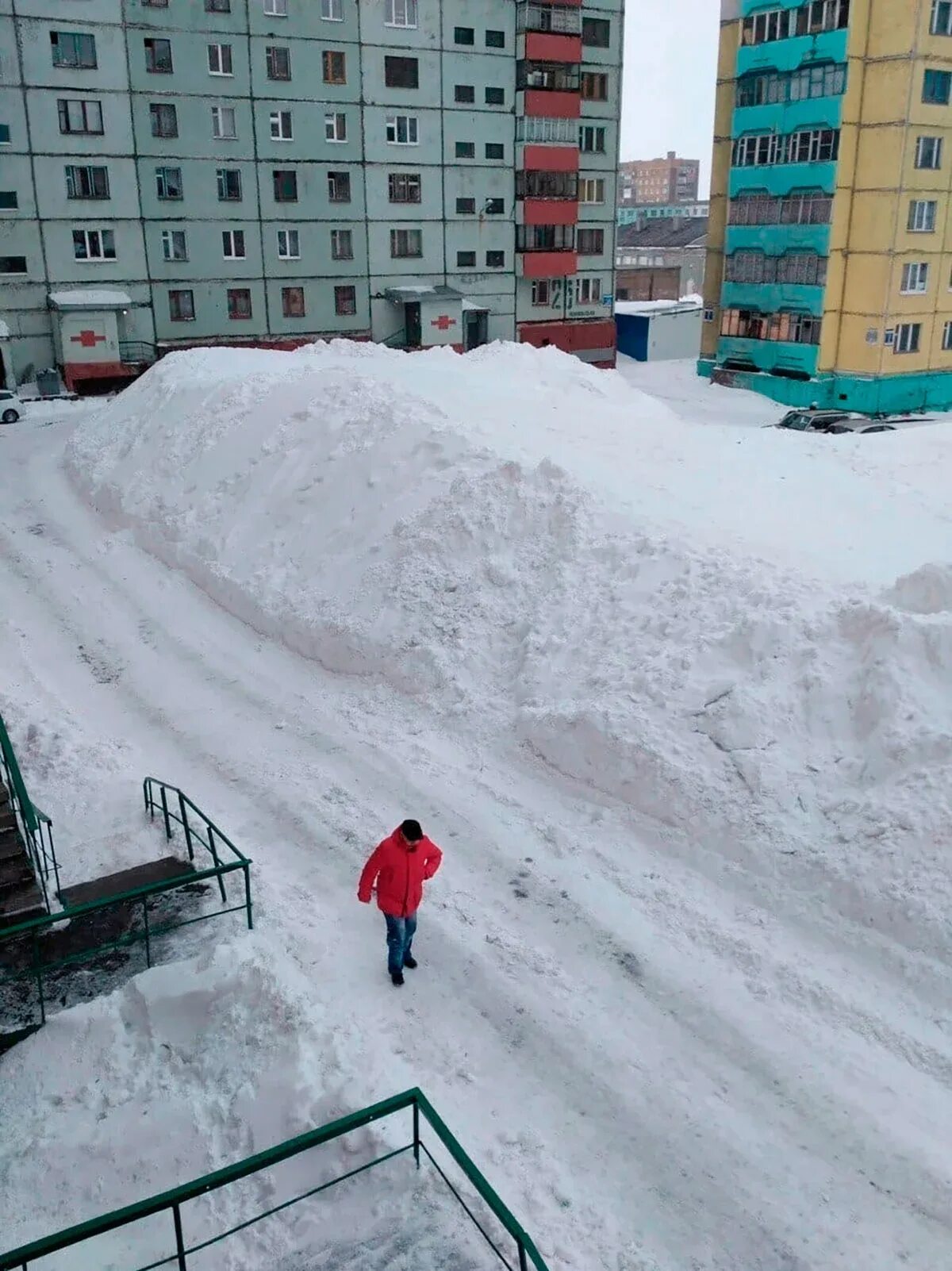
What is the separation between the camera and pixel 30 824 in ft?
31.9

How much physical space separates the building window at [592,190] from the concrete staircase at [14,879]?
47.6 m

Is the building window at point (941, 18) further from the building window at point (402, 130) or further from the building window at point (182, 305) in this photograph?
the building window at point (182, 305)

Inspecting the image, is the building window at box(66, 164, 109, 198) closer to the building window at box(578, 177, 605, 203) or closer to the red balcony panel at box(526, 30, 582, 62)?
the red balcony panel at box(526, 30, 582, 62)

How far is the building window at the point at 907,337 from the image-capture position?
4275 centimetres

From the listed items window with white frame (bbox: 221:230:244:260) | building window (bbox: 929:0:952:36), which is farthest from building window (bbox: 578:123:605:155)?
window with white frame (bbox: 221:230:244:260)

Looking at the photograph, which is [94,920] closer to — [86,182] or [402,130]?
[86,182]

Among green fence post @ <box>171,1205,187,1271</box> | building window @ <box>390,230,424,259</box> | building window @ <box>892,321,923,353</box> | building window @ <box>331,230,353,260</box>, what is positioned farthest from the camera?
building window @ <box>390,230,424,259</box>

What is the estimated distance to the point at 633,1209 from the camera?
6973mm

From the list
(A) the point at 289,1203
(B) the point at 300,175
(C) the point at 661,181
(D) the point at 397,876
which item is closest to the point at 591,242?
(B) the point at 300,175

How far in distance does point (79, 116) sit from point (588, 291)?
24.2 metres

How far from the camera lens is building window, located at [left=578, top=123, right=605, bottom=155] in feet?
164

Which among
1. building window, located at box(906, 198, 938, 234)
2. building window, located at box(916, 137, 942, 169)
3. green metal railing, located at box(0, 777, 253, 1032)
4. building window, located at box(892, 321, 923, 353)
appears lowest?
green metal railing, located at box(0, 777, 253, 1032)

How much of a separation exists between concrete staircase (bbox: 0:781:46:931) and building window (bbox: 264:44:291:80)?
4017 cm

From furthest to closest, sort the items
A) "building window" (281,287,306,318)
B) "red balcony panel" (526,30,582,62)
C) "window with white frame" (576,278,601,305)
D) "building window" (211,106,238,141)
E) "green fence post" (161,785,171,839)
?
"window with white frame" (576,278,601,305) < "red balcony panel" (526,30,582,62) < "building window" (281,287,306,318) < "building window" (211,106,238,141) < "green fence post" (161,785,171,839)
